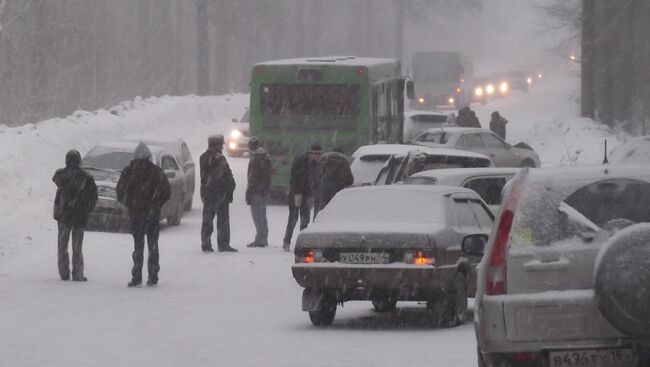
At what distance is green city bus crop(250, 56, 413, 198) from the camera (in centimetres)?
3109

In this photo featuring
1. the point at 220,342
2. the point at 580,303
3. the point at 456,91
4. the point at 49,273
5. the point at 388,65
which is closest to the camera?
the point at 580,303

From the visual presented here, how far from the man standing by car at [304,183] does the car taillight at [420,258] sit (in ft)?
32.0

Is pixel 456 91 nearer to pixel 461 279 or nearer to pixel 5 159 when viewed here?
pixel 5 159

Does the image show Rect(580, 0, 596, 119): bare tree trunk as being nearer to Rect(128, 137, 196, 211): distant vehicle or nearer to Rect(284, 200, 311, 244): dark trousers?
Rect(128, 137, 196, 211): distant vehicle

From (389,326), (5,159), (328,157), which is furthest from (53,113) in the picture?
(389,326)

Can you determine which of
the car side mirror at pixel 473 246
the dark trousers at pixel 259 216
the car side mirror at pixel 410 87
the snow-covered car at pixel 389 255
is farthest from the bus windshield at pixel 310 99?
the car side mirror at pixel 473 246

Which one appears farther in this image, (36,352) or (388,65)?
(388,65)

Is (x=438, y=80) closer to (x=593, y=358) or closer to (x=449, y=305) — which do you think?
(x=449, y=305)

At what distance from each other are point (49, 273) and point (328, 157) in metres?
5.14


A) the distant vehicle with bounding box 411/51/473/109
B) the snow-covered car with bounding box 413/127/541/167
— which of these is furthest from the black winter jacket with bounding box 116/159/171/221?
the distant vehicle with bounding box 411/51/473/109

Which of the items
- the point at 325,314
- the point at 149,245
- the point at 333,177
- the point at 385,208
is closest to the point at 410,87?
the point at 333,177

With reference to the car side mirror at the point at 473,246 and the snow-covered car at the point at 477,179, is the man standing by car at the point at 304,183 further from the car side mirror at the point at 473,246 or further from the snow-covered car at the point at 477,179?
the car side mirror at the point at 473,246

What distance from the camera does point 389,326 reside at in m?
14.6

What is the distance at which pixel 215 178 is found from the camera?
2269 cm
